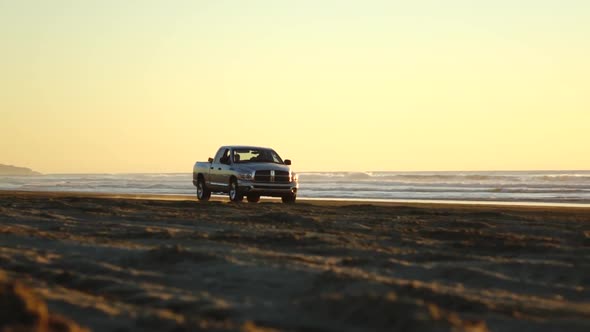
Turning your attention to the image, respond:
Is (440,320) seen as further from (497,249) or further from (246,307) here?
(497,249)

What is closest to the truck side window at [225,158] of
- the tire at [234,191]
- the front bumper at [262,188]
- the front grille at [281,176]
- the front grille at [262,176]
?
the tire at [234,191]

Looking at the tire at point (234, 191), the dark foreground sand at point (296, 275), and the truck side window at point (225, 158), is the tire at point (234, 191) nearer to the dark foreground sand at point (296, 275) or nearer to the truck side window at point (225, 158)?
the truck side window at point (225, 158)

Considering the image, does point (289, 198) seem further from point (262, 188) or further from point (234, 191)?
point (234, 191)

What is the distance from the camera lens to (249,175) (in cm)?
2722

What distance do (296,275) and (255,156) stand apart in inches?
784

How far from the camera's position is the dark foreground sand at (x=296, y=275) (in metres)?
6.39

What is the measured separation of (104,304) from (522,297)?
332 centimetres

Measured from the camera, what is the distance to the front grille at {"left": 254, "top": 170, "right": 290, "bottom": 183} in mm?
27234

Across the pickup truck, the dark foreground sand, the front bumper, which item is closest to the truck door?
the pickup truck

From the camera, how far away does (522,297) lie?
7773 mm

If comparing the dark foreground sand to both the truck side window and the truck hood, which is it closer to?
the truck hood

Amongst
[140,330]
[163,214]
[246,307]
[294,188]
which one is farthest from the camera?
[294,188]

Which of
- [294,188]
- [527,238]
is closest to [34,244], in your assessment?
[527,238]

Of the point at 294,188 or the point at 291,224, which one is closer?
the point at 291,224
